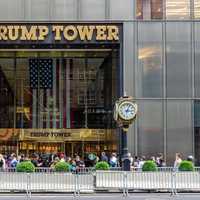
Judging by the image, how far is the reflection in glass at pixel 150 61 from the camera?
1393 inches

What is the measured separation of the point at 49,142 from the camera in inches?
1663

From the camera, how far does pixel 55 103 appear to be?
141 ft

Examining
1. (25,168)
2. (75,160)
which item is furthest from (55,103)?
(25,168)

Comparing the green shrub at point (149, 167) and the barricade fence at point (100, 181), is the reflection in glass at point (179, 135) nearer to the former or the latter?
the green shrub at point (149, 167)

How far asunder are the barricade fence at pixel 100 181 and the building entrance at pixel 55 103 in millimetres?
16434

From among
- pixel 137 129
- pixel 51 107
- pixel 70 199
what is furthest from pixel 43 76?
pixel 70 199

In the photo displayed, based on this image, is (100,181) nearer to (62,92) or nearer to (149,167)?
(149,167)

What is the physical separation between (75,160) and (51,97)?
755cm

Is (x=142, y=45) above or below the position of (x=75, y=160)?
above

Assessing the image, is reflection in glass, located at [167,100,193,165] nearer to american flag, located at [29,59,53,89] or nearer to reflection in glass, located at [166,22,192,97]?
reflection in glass, located at [166,22,192,97]

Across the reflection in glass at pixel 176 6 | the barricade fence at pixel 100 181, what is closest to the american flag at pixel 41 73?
the reflection in glass at pixel 176 6

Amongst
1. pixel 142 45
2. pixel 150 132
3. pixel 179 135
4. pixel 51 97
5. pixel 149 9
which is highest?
pixel 149 9

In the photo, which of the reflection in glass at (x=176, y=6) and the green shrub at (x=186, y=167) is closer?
the green shrub at (x=186, y=167)

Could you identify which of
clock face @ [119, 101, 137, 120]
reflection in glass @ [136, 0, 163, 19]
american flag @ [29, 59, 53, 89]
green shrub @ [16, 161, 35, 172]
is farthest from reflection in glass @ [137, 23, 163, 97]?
green shrub @ [16, 161, 35, 172]
